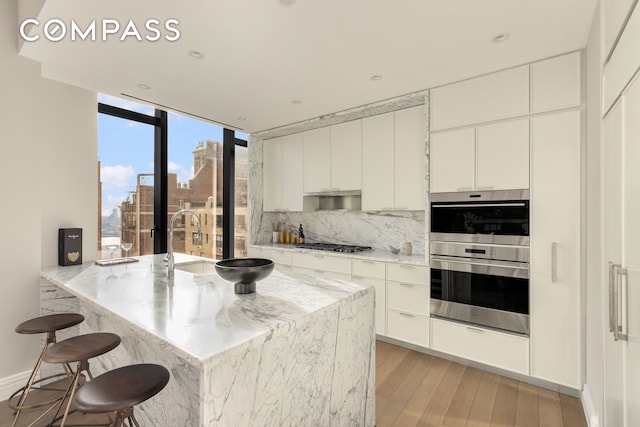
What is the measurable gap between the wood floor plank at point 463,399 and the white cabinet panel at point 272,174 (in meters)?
3.17

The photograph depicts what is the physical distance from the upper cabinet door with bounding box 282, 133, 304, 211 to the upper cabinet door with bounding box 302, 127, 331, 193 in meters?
0.11

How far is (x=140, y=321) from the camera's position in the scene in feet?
4.13

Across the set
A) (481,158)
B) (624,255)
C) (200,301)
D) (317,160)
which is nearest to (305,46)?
(481,158)

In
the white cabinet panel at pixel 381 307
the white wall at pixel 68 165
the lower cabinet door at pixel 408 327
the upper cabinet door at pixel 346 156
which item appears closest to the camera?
the white wall at pixel 68 165

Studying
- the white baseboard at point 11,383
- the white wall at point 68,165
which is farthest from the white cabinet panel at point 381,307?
the white baseboard at point 11,383

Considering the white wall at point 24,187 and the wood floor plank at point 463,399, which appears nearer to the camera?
the wood floor plank at point 463,399

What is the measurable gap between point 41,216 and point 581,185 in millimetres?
4253

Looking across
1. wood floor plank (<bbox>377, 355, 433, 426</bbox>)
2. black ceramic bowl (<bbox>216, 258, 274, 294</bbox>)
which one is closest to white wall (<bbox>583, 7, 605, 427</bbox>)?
wood floor plank (<bbox>377, 355, 433, 426</bbox>)

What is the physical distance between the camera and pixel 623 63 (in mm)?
1191

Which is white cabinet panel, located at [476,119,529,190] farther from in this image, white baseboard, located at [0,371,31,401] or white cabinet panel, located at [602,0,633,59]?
white baseboard, located at [0,371,31,401]

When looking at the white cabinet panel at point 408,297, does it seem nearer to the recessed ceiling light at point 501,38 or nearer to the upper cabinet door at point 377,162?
the upper cabinet door at point 377,162

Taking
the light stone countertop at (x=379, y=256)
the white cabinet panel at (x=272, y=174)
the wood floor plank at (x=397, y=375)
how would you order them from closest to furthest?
the wood floor plank at (x=397, y=375) < the light stone countertop at (x=379, y=256) < the white cabinet panel at (x=272, y=174)

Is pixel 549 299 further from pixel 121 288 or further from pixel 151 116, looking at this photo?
pixel 151 116

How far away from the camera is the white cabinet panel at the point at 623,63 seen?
104 cm
